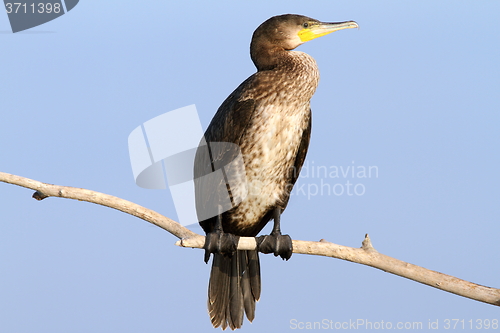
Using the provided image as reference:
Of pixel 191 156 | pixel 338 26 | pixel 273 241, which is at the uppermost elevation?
pixel 338 26

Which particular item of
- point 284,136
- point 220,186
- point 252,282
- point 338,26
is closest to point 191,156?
point 220,186

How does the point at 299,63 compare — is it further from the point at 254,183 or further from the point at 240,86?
the point at 254,183

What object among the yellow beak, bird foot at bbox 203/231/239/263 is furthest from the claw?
the yellow beak

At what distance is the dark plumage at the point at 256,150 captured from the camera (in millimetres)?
4852

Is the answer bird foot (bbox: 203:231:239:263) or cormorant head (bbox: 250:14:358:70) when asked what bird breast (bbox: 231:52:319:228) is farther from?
bird foot (bbox: 203:231:239:263)

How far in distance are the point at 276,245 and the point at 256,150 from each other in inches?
30.8

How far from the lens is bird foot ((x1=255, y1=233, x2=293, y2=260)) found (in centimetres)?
492

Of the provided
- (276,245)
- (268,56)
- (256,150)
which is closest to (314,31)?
(268,56)

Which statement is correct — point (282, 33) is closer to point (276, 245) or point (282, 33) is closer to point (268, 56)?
point (268, 56)

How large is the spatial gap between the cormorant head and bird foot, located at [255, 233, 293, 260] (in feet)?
4.55

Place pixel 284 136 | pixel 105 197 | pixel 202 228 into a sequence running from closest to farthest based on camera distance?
1. pixel 105 197
2. pixel 284 136
3. pixel 202 228

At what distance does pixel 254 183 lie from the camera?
496 cm

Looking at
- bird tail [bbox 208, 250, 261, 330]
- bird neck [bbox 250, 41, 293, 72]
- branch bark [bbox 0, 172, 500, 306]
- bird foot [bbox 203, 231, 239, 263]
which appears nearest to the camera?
branch bark [bbox 0, 172, 500, 306]

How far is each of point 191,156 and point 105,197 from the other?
1.05 metres
